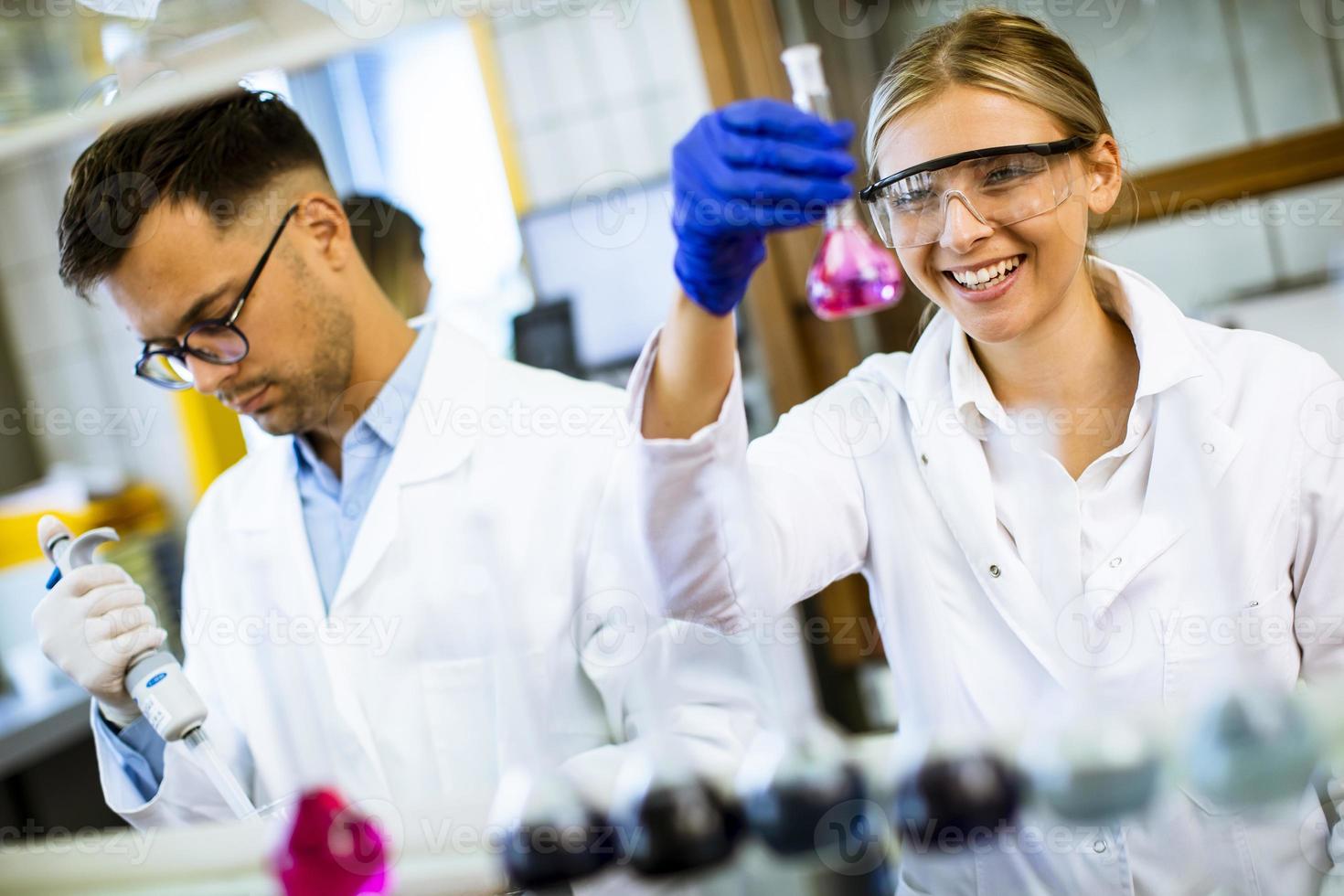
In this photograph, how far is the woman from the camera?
2.64ft

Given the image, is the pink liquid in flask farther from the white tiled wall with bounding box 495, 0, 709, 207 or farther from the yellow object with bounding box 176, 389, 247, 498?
the yellow object with bounding box 176, 389, 247, 498

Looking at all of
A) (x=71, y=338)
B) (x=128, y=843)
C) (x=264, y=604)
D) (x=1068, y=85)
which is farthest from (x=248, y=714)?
(x=71, y=338)

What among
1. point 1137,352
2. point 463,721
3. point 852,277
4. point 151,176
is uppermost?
point 151,176

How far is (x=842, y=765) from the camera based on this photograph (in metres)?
0.64

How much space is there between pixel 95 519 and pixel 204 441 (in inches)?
13.1

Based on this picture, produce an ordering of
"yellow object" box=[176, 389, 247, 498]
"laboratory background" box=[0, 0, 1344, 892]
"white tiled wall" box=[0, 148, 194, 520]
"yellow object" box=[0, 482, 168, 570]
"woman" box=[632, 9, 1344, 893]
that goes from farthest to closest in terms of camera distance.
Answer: "white tiled wall" box=[0, 148, 194, 520] → "yellow object" box=[0, 482, 168, 570] → "yellow object" box=[176, 389, 247, 498] → "laboratory background" box=[0, 0, 1344, 892] → "woman" box=[632, 9, 1344, 893]

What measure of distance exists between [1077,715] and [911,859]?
391 millimetres

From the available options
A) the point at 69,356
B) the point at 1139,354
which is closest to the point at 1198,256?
the point at 1139,354

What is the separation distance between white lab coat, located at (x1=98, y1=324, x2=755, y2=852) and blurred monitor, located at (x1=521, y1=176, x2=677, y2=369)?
117 cm

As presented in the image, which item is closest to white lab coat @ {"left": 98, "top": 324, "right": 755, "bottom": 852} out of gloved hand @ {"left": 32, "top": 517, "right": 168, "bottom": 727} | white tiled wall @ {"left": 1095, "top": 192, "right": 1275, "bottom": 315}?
gloved hand @ {"left": 32, "top": 517, "right": 168, "bottom": 727}

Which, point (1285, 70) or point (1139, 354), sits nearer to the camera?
point (1139, 354)

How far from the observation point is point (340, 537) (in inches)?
48.1

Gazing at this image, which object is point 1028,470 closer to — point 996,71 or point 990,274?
point 990,274

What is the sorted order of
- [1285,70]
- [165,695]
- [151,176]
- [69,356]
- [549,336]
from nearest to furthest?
[165,695]
[151,176]
[1285,70]
[549,336]
[69,356]
